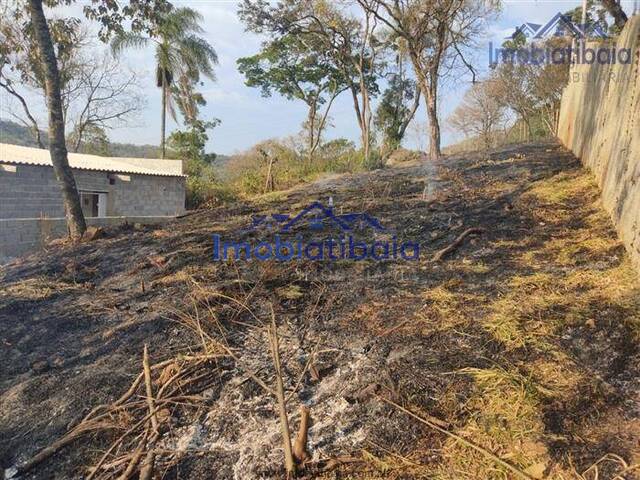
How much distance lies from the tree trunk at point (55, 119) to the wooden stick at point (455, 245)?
491cm

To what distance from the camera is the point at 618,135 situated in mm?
3361

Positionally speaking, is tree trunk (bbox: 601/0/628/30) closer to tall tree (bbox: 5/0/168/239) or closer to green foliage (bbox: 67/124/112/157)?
tall tree (bbox: 5/0/168/239)

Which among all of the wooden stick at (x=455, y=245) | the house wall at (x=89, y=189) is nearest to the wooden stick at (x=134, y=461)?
the wooden stick at (x=455, y=245)

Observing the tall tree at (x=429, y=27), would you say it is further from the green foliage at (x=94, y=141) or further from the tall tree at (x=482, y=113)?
the green foliage at (x=94, y=141)

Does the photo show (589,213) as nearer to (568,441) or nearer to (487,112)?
(568,441)

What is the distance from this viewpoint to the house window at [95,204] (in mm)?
11430

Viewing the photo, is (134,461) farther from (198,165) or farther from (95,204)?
(198,165)

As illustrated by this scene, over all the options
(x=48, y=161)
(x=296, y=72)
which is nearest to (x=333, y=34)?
(x=296, y=72)

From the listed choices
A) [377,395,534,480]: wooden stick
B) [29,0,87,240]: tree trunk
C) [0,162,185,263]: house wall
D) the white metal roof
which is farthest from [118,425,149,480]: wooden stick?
the white metal roof

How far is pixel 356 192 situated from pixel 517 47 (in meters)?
14.1

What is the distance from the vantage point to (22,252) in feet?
22.3

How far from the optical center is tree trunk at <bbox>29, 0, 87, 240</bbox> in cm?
550

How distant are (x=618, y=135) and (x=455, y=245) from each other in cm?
158

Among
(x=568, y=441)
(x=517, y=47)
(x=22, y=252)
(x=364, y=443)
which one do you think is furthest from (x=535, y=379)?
(x=517, y=47)
